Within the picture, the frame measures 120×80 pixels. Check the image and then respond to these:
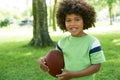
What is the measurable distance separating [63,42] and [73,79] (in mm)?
430

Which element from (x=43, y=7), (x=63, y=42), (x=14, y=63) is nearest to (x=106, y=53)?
(x=14, y=63)

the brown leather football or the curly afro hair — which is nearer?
the curly afro hair

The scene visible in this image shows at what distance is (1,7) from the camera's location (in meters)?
76.0

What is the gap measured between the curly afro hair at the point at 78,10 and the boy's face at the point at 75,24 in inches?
1.7

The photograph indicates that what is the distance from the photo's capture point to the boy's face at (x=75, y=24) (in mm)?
3592

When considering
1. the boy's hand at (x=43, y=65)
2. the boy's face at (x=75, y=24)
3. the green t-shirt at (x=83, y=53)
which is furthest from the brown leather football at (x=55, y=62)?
the boy's face at (x=75, y=24)

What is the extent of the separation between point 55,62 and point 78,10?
0.66 m

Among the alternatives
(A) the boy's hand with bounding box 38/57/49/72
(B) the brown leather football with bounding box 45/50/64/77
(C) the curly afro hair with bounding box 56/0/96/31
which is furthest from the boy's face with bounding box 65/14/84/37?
(A) the boy's hand with bounding box 38/57/49/72

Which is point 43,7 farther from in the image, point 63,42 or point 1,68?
point 63,42

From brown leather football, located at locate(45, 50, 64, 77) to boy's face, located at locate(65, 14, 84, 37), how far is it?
1.13 feet

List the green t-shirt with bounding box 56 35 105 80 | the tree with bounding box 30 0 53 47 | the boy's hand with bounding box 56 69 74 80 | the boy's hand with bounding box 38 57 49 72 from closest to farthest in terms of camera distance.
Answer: the boy's hand with bounding box 56 69 74 80 → the green t-shirt with bounding box 56 35 105 80 → the boy's hand with bounding box 38 57 49 72 → the tree with bounding box 30 0 53 47

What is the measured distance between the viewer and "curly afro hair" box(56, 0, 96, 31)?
3.61 m

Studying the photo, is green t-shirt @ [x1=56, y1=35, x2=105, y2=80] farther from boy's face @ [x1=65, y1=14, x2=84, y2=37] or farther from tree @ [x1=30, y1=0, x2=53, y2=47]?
tree @ [x1=30, y1=0, x2=53, y2=47]

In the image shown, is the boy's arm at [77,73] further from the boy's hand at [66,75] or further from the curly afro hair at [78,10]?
the curly afro hair at [78,10]
